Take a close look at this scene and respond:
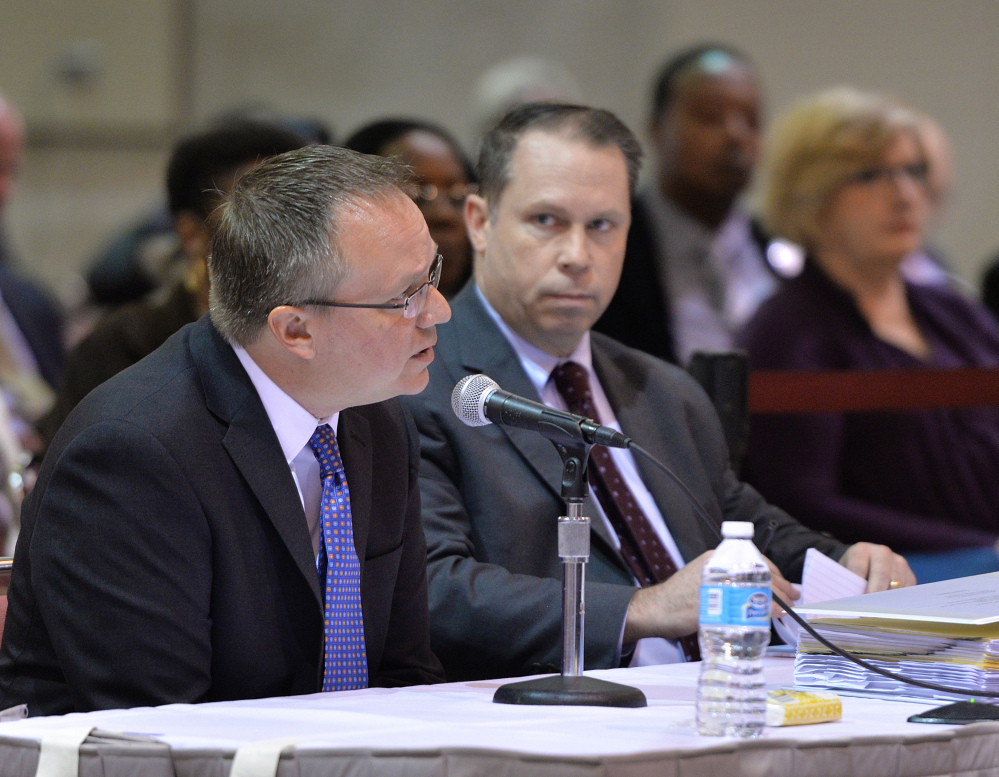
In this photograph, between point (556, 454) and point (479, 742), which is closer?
point (479, 742)

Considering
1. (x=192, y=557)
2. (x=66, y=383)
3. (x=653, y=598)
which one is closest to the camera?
(x=192, y=557)

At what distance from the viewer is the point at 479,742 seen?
1.38 meters

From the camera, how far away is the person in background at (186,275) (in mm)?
3318

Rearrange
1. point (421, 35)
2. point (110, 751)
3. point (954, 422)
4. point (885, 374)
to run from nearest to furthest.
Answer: point (110, 751), point (885, 374), point (954, 422), point (421, 35)

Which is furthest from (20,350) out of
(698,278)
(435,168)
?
(698,278)

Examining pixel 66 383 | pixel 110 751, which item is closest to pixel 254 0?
pixel 66 383

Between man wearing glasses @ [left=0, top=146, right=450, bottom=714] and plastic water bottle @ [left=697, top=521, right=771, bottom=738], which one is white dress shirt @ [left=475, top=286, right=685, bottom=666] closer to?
man wearing glasses @ [left=0, top=146, right=450, bottom=714]

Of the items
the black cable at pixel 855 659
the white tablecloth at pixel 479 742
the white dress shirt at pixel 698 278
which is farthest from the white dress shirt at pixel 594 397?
the white dress shirt at pixel 698 278

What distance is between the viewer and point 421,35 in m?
6.98

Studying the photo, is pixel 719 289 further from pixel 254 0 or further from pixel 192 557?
pixel 254 0

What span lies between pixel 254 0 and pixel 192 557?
5798 mm

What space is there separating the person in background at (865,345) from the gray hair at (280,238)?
7.57 feet

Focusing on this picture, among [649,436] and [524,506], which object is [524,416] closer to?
[524,506]

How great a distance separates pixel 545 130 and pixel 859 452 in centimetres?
185
